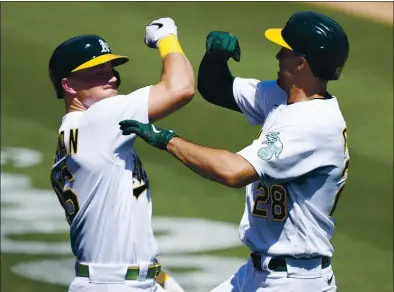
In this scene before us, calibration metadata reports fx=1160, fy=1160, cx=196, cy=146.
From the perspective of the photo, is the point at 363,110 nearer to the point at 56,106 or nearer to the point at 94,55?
the point at 56,106

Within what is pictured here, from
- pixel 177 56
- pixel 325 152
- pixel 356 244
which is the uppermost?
pixel 177 56

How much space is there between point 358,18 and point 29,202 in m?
7.06

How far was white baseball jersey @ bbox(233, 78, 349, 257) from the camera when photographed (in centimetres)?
733

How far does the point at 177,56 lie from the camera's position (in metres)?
7.64

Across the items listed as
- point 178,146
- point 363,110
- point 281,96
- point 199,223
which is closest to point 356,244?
point 199,223

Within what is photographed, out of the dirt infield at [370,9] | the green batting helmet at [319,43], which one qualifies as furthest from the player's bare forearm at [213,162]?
the dirt infield at [370,9]

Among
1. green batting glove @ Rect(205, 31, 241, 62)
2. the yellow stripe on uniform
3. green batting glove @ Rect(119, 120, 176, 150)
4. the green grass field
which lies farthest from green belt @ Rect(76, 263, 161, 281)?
the green grass field

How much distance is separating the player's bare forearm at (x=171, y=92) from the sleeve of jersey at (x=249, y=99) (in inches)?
32.6

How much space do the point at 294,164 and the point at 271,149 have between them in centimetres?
19

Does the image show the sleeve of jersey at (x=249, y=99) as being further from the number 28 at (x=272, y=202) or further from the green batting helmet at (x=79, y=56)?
the green batting helmet at (x=79, y=56)

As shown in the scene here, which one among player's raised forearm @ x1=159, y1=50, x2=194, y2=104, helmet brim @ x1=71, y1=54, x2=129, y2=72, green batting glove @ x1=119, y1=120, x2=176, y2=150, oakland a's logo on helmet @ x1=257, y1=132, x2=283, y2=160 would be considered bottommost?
oakland a's logo on helmet @ x1=257, y1=132, x2=283, y2=160

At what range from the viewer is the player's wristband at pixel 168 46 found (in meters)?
7.70

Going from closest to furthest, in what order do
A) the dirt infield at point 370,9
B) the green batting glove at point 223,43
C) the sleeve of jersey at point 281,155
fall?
1. the sleeve of jersey at point 281,155
2. the green batting glove at point 223,43
3. the dirt infield at point 370,9

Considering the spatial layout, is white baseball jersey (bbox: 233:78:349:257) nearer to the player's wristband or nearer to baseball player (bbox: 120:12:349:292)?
baseball player (bbox: 120:12:349:292)
